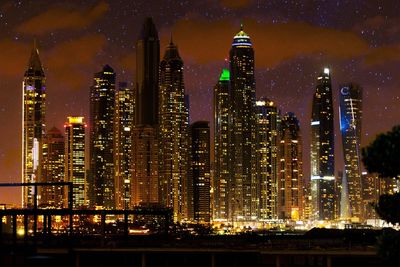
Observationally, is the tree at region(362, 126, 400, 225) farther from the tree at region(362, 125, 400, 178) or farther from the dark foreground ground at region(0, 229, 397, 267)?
the dark foreground ground at region(0, 229, 397, 267)

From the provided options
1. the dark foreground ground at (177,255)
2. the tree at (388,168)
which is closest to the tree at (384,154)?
the tree at (388,168)

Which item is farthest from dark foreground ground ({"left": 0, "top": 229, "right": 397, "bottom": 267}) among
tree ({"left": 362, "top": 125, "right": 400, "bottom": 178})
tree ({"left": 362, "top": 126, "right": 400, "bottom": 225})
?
tree ({"left": 362, "top": 125, "right": 400, "bottom": 178})

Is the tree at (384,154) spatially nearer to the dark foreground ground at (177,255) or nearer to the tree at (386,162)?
the tree at (386,162)

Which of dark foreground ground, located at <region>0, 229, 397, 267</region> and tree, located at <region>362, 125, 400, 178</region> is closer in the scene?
tree, located at <region>362, 125, 400, 178</region>

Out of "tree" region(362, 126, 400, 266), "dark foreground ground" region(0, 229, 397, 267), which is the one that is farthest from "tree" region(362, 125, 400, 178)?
"dark foreground ground" region(0, 229, 397, 267)

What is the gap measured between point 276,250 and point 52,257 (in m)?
14.9

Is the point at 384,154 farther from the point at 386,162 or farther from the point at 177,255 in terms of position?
the point at 177,255

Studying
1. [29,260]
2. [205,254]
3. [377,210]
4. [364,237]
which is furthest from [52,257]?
[364,237]

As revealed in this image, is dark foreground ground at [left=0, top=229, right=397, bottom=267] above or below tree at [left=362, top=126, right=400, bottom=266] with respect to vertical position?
below

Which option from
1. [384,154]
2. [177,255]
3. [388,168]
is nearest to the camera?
[384,154]

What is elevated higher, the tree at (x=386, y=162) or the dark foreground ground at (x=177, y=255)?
the tree at (x=386, y=162)

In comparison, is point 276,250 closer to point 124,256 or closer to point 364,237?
point 124,256

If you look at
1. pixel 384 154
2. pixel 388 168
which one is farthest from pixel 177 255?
pixel 384 154

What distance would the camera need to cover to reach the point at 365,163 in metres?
39.1
